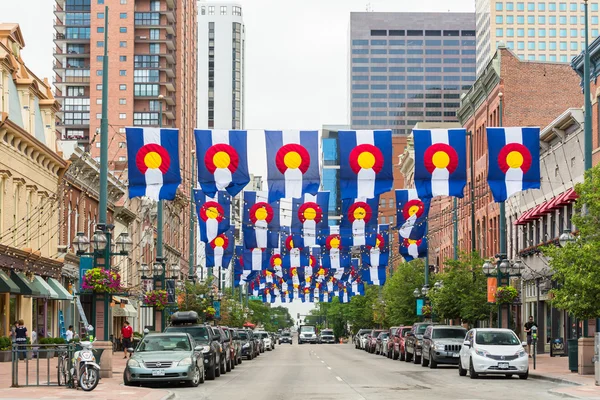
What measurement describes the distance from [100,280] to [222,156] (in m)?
6.21

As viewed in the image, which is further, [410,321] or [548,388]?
[410,321]

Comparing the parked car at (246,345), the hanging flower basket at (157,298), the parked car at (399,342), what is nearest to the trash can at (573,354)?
the parked car at (399,342)

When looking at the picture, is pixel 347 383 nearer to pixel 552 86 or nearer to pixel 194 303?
pixel 194 303

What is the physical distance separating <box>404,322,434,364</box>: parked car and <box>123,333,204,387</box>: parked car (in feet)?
63.5

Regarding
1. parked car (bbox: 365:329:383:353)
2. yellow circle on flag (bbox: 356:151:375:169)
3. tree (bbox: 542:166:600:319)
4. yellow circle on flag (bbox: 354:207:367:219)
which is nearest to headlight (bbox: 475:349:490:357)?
tree (bbox: 542:166:600:319)

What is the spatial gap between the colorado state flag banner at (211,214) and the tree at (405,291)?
92.3 ft

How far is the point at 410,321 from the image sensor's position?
261 ft

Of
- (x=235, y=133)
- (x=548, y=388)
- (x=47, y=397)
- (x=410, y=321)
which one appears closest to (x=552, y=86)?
(x=410, y=321)

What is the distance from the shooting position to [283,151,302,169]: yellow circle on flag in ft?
119

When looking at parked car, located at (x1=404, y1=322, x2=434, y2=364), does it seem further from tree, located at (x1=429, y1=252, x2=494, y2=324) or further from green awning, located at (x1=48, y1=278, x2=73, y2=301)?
green awning, located at (x1=48, y1=278, x2=73, y2=301)

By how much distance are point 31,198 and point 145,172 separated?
18576 mm

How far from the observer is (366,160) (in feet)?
119

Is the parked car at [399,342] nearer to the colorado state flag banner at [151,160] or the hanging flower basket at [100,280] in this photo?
the colorado state flag banner at [151,160]

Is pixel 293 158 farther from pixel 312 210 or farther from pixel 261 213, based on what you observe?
pixel 261 213
